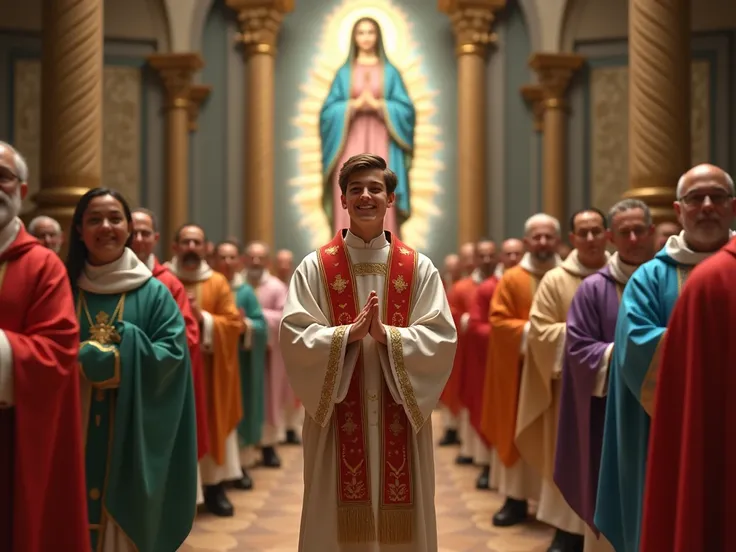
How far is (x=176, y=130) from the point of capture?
12688mm

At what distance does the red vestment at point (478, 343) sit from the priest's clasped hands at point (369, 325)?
13.4 feet

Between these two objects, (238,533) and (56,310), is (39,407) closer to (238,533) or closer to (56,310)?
(56,310)

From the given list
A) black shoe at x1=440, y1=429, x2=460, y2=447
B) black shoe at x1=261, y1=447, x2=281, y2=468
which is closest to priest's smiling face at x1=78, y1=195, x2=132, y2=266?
black shoe at x1=261, y1=447, x2=281, y2=468

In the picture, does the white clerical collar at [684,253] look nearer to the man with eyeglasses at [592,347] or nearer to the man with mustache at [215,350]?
the man with eyeglasses at [592,347]

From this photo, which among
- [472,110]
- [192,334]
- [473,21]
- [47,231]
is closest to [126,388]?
[192,334]

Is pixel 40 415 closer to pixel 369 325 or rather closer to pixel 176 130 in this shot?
pixel 369 325

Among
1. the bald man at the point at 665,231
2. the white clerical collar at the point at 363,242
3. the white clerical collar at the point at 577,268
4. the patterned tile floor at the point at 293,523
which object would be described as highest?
the bald man at the point at 665,231

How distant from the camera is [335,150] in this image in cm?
1304

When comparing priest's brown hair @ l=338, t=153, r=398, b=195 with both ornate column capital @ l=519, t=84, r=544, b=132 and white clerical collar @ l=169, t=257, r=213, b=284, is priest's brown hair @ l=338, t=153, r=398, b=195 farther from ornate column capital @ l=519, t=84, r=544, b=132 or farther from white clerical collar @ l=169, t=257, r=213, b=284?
ornate column capital @ l=519, t=84, r=544, b=132

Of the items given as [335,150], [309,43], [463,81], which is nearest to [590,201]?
[463,81]

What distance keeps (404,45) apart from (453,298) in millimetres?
5253

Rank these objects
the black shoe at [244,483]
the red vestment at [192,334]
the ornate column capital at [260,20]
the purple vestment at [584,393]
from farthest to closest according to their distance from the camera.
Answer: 1. the ornate column capital at [260,20]
2. the black shoe at [244,483]
3. the red vestment at [192,334]
4. the purple vestment at [584,393]

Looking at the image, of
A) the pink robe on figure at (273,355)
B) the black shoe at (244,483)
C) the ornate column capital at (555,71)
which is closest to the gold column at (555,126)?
the ornate column capital at (555,71)

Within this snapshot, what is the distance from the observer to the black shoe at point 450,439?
417 inches
